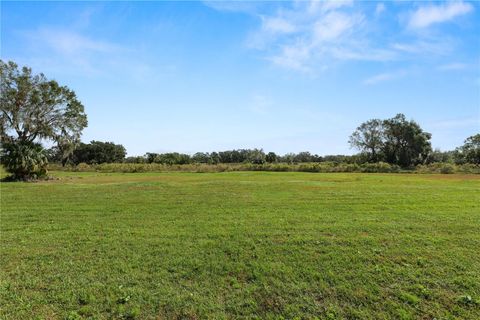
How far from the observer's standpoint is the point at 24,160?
25531 mm

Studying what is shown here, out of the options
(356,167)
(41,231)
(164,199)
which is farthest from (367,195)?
(356,167)

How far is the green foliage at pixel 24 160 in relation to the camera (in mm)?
25359

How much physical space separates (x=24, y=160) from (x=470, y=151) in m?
73.9

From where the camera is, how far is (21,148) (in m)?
26.4

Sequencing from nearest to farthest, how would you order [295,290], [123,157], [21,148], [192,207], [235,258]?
[295,290], [235,258], [192,207], [21,148], [123,157]

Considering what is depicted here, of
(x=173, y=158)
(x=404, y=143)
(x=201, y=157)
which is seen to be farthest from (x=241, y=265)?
(x=201, y=157)

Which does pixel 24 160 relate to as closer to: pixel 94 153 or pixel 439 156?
pixel 94 153

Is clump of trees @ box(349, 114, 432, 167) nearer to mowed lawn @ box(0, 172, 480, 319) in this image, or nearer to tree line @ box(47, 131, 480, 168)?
tree line @ box(47, 131, 480, 168)

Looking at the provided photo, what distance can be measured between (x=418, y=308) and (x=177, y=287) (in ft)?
13.0

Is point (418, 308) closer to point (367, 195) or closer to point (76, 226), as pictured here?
point (76, 226)

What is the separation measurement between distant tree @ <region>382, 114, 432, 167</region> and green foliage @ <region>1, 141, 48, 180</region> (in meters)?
63.7

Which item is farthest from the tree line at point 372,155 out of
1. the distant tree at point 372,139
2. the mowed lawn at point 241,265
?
the mowed lawn at point 241,265

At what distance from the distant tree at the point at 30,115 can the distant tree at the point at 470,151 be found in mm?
68568

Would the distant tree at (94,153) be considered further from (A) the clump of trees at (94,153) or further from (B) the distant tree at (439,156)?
(B) the distant tree at (439,156)
